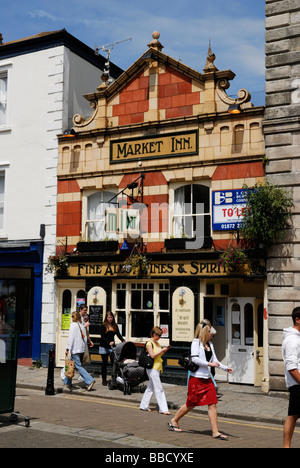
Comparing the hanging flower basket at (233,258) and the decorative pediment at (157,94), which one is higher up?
the decorative pediment at (157,94)

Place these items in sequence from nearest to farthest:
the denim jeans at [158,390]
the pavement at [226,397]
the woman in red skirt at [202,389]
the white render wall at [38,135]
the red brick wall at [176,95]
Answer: the woman in red skirt at [202,389], the denim jeans at [158,390], the pavement at [226,397], the red brick wall at [176,95], the white render wall at [38,135]

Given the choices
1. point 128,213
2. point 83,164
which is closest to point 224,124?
point 128,213

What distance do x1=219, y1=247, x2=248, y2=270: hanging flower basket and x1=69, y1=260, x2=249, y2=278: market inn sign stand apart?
0.31 m

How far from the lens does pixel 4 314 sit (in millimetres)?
20422

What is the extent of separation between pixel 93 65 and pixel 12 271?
8075mm

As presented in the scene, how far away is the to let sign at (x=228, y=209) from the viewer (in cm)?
1486

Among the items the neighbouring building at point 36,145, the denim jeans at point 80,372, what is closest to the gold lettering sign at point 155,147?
the neighbouring building at point 36,145

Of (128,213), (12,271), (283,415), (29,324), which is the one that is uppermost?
(128,213)

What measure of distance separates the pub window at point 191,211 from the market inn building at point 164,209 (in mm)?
31

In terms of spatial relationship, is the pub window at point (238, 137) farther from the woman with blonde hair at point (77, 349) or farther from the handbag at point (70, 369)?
the handbag at point (70, 369)

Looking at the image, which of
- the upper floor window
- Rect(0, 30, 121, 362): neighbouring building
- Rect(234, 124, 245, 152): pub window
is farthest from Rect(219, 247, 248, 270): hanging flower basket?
the upper floor window
